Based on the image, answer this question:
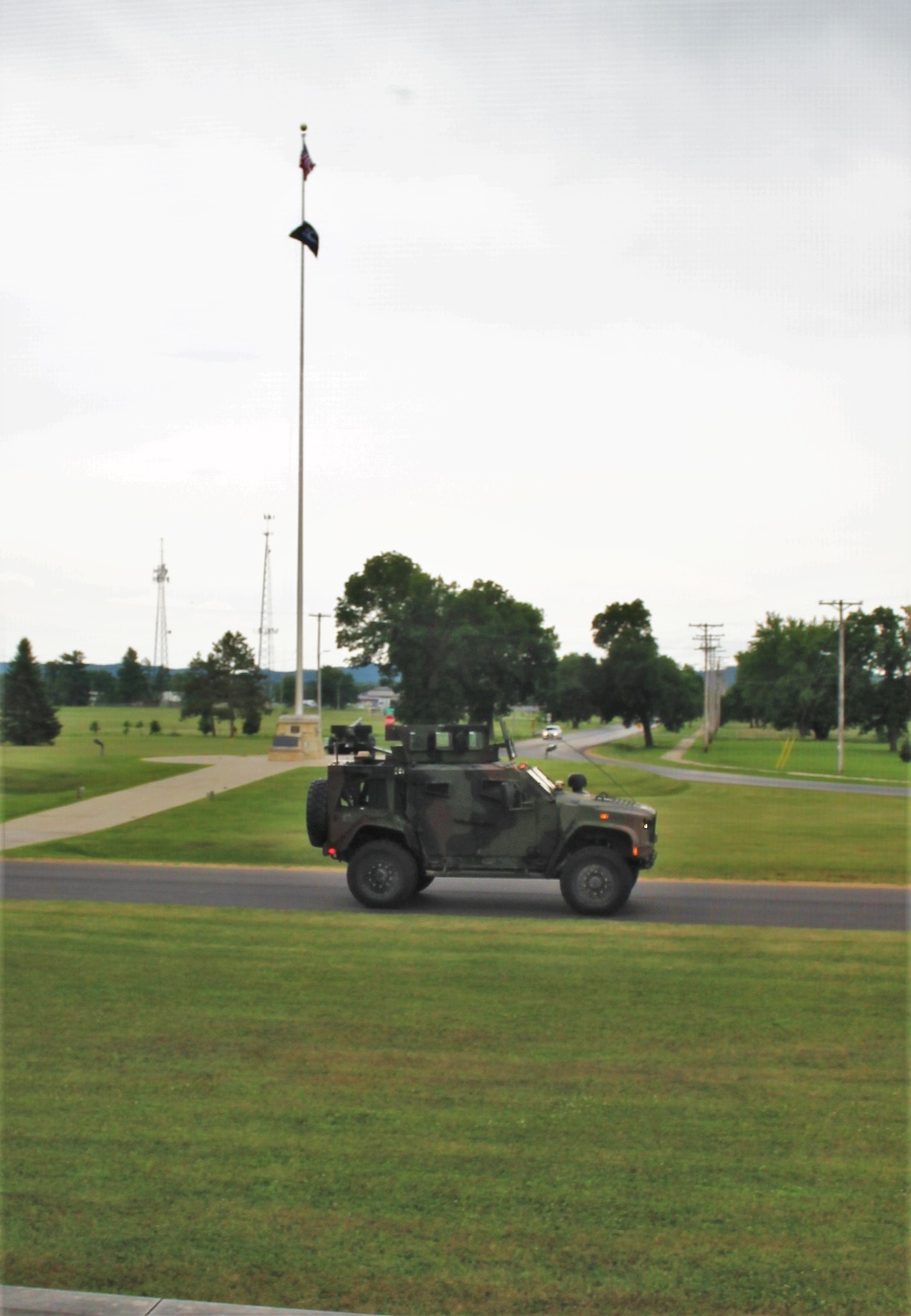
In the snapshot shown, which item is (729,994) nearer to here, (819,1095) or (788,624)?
(819,1095)

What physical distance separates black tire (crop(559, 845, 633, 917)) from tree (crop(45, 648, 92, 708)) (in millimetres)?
57969

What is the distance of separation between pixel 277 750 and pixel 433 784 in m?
32.4

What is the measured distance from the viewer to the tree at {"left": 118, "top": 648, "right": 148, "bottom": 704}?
92438 millimetres

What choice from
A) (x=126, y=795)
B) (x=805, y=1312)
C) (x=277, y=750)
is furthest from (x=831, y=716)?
(x=805, y=1312)

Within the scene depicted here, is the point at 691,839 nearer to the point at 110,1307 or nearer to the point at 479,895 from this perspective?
the point at 479,895

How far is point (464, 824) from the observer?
47.3ft

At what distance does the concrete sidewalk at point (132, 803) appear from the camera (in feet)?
77.6

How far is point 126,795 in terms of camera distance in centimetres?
3111

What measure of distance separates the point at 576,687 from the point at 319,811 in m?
88.5

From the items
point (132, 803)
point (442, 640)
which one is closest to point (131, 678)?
point (442, 640)

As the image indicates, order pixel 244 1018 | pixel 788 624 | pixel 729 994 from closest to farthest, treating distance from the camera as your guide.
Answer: pixel 244 1018
pixel 729 994
pixel 788 624

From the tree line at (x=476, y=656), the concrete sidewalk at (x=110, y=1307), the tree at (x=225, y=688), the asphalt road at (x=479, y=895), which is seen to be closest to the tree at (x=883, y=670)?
the tree line at (x=476, y=656)

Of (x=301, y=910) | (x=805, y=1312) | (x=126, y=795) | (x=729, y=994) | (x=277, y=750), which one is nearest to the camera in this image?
(x=805, y=1312)

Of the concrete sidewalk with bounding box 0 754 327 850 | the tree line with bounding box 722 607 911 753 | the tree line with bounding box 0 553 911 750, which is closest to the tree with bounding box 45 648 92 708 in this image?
the tree line with bounding box 0 553 911 750
